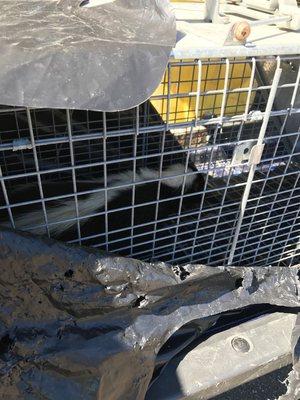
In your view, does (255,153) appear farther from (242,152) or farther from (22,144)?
(22,144)

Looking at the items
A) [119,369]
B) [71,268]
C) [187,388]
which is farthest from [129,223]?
[187,388]

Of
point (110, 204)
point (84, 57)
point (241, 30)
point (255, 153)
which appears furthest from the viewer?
point (110, 204)

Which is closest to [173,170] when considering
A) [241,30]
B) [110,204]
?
[110,204]

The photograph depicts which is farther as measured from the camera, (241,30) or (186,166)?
(186,166)

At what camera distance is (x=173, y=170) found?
1.31 metres

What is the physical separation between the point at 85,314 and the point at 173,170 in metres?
0.57

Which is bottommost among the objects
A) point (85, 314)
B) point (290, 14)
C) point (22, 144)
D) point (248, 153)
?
point (85, 314)

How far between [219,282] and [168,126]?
1.68ft

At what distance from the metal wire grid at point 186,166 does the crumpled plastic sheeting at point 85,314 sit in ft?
0.37

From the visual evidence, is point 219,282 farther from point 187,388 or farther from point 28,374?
point 28,374

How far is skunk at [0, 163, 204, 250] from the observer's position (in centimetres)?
104

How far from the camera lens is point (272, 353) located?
4.14ft

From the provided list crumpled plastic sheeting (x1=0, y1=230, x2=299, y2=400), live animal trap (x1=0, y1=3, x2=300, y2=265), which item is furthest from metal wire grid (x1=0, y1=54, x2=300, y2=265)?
crumpled plastic sheeting (x1=0, y1=230, x2=299, y2=400)

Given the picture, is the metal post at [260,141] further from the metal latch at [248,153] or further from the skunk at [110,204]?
the skunk at [110,204]
